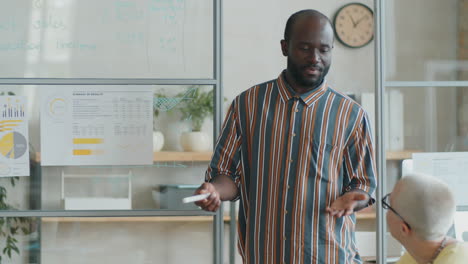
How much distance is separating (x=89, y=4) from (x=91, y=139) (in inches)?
23.7

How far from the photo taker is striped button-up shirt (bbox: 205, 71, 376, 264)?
228 cm

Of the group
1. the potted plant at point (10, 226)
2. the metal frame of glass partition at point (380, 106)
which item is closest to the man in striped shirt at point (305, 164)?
the metal frame of glass partition at point (380, 106)

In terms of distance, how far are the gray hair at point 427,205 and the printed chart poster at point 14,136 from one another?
1.87m

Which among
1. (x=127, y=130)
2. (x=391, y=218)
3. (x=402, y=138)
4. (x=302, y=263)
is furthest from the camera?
(x=402, y=138)

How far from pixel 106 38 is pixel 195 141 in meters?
0.61

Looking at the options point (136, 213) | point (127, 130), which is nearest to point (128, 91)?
point (127, 130)

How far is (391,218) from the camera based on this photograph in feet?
5.55

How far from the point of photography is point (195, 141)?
2945 millimetres

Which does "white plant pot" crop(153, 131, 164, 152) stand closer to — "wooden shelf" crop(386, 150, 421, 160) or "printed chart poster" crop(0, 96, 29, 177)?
"printed chart poster" crop(0, 96, 29, 177)

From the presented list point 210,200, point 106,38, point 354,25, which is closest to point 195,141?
point 106,38

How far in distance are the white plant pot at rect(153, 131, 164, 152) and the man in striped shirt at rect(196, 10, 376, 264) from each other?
0.62 m

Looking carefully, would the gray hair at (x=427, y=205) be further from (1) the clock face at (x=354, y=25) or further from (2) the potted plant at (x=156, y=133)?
(1) the clock face at (x=354, y=25)

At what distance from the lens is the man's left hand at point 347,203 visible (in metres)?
2.21

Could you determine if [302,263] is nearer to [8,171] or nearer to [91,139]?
[91,139]
